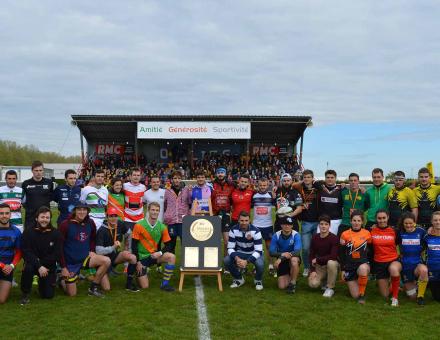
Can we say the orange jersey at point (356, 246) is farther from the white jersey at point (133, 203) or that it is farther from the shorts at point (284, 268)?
the white jersey at point (133, 203)

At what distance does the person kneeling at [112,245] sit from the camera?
7.57 m

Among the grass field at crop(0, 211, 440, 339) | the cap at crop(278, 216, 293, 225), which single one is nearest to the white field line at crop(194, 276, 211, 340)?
the grass field at crop(0, 211, 440, 339)

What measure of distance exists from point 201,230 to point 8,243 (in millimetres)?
2975

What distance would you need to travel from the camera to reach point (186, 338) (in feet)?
17.5

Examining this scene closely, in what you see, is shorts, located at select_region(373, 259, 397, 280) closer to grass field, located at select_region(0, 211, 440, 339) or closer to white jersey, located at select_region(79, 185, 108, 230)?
grass field, located at select_region(0, 211, 440, 339)

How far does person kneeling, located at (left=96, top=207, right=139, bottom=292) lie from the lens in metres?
7.57

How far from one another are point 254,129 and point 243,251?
31.4 m

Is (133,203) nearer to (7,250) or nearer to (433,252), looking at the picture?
(7,250)

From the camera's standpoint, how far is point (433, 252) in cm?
699

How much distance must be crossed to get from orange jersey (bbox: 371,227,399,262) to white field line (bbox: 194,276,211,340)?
9.09ft

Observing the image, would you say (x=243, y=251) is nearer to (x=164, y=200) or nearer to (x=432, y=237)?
(x=164, y=200)

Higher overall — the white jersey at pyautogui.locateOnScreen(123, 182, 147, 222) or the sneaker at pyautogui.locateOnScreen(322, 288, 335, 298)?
the white jersey at pyautogui.locateOnScreen(123, 182, 147, 222)

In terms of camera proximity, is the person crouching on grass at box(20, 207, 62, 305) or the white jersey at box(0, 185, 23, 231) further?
the white jersey at box(0, 185, 23, 231)

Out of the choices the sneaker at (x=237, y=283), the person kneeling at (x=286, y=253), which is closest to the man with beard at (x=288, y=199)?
the person kneeling at (x=286, y=253)
